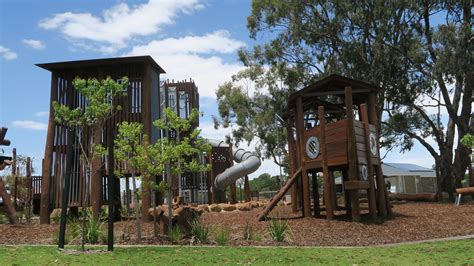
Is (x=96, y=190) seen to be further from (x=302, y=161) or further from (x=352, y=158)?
(x=352, y=158)

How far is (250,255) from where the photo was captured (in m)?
8.70

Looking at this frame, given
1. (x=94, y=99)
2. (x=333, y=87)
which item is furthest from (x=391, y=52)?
(x=94, y=99)

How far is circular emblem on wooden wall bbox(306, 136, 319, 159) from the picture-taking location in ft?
51.2

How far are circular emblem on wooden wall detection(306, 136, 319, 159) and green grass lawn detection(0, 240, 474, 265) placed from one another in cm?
586

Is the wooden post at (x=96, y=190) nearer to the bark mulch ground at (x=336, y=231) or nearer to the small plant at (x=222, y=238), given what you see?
the bark mulch ground at (x=336, y=231)

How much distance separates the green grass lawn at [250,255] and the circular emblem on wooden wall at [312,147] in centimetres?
586

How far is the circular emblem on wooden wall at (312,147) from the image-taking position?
15.6 metres

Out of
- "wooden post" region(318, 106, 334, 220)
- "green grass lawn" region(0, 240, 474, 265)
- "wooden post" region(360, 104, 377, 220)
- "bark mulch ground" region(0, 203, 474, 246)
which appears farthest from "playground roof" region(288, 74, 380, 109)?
"green grass lawn" region(0, 240, 474, 265)

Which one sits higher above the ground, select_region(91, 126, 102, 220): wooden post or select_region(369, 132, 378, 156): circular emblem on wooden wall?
select_region(369, 132, 378, 156): circular emblem on wooden wall

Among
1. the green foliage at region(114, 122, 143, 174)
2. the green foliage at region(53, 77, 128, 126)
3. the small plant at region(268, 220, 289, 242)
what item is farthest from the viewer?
the small plant at region(268, 220, 289, 242)

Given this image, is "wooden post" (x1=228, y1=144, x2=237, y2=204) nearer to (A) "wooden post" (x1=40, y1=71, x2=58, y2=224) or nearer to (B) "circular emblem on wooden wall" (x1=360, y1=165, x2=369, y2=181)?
Answer: (A) "wooden post" (x1=40, y1=71, x2=58, y2=224)

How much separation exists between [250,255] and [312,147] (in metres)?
7.67

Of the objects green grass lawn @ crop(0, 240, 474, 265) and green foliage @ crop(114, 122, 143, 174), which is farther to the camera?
green foliage @ crop(114, 122, 143, 174)

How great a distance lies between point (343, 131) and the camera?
14.8 m
